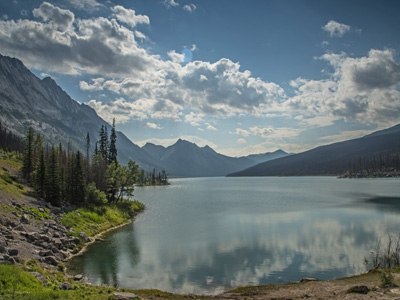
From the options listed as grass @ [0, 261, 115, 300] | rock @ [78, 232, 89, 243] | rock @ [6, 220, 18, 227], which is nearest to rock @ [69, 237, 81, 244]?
rock @ [78, 232, 89, 243]

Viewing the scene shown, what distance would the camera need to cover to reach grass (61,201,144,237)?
47.8 meters

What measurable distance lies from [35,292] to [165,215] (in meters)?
58.9

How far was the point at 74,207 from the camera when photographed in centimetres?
5772

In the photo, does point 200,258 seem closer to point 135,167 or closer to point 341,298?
point 341,298

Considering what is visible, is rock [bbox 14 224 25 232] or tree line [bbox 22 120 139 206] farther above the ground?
tree line [bbox 22 120 139 206]

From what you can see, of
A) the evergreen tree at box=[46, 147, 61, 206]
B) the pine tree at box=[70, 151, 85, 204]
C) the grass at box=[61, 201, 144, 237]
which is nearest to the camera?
the grass at box=[61, 201, 144, 237]

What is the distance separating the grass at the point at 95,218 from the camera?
1883 inches

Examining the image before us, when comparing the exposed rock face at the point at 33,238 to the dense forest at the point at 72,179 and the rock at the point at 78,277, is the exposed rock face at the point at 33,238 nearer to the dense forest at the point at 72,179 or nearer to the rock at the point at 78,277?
the rock at the point at 78,277

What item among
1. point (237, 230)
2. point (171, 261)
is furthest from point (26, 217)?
point (237, 230)

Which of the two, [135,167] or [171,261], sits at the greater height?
[135,167]

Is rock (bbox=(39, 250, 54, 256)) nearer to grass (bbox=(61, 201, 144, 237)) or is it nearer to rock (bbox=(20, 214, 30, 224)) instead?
rock (bbox=(20, 214, 30, 224))

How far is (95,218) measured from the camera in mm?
56125

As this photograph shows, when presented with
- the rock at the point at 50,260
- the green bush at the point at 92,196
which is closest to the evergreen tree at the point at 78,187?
the green bush at the point at 92,196

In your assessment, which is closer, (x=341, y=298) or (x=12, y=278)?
(x=12, y=278)
